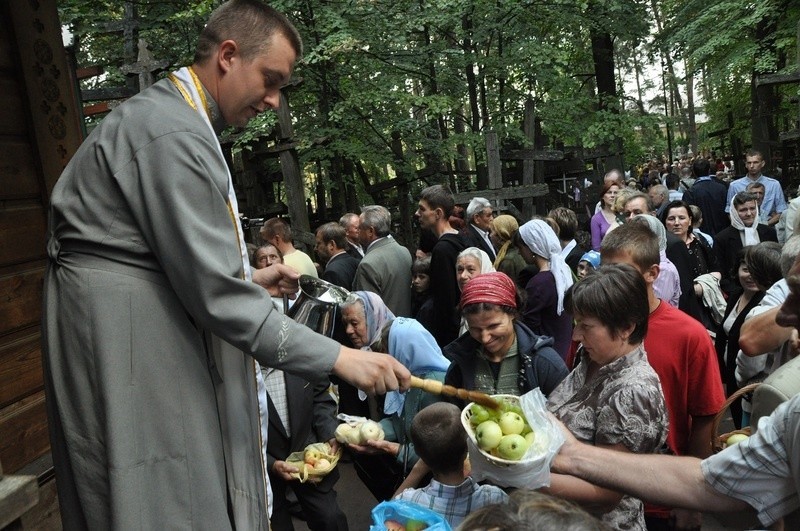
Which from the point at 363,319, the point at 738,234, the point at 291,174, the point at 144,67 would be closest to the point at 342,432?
the point at 363,319

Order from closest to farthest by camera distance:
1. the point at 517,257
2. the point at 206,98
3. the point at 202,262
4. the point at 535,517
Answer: the point at 535,517 < the point at 202,262 < the point at 206,98 < the point at 517,257

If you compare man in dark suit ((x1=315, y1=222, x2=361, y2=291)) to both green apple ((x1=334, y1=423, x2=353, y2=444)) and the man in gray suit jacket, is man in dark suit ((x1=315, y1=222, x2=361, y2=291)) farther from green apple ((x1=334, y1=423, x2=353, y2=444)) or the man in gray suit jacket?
green apple ((x1=334, y1=423, x2=353, y2=444))

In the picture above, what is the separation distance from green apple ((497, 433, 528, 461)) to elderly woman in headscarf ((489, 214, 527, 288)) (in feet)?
14.0

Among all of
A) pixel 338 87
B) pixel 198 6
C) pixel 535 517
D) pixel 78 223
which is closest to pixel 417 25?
pixel 338 87

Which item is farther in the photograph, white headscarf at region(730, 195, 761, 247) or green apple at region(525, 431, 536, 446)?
white headscarf at region(730, 195, 761, 247)

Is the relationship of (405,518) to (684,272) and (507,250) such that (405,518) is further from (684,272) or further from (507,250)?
(507,250)

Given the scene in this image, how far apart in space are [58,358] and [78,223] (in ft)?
1.28

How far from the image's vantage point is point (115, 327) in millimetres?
1792

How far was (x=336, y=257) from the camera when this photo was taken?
22.6ft

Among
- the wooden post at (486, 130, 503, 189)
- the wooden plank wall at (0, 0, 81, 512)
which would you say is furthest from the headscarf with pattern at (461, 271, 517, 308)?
the wooden post at (486, 130, 503, 189)

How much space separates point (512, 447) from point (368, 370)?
0.52 meters

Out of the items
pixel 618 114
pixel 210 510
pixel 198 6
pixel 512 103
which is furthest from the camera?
pixel 512 103

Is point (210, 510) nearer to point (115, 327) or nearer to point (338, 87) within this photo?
point (115, 327)

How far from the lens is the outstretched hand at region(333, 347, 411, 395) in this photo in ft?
6.35
